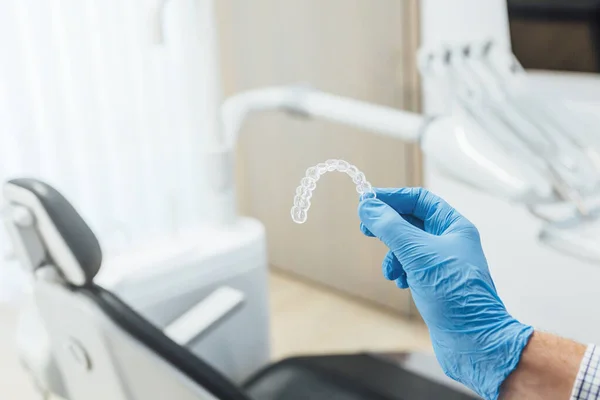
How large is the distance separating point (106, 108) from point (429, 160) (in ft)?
4.30

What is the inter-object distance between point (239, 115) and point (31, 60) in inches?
32.1

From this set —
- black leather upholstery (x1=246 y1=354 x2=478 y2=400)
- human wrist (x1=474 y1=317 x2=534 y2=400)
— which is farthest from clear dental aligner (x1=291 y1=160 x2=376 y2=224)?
black leather upholstery (x1=246 y1=354 x2=478 y2=400)

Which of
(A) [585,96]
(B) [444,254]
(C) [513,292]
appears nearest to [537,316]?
(C) [513,292]

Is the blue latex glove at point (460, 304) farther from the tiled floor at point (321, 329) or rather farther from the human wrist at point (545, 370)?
the tiled floor at point (321, 329)

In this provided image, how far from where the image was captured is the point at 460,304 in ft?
2.34

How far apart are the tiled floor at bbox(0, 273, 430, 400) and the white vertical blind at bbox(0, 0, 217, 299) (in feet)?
1.14

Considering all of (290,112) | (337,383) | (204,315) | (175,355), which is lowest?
(337,383)

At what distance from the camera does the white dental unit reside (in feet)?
4.02

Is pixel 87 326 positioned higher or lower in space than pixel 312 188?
lower

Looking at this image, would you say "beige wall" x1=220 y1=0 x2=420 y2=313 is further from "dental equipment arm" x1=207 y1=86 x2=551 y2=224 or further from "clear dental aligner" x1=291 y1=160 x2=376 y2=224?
"clear dental aligner" x1=291 y1=160 x2=376 y2=224

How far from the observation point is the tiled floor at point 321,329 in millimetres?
2279

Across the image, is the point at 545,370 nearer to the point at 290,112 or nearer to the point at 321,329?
the point at 290,112

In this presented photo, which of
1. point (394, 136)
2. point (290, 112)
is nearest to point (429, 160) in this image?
point (394, 136)

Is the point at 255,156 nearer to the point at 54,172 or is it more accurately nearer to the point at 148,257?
the point at 54,172
